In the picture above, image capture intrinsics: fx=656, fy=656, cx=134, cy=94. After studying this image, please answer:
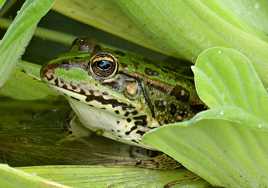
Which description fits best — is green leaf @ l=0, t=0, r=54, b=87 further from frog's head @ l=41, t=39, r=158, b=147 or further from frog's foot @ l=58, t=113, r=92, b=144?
frog's foot @ l=58, t=113, r=92, b=144

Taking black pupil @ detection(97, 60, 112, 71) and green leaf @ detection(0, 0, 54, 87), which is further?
black pupil @ detection(97, 60, 112, 71)

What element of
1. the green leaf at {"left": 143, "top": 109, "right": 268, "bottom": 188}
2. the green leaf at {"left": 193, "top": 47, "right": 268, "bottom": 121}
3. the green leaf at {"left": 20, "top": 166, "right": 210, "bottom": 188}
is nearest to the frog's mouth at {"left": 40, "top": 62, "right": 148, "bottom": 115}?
the green leaf at {"left": 20, "top": 166, "right": 210, "bottom": 188}

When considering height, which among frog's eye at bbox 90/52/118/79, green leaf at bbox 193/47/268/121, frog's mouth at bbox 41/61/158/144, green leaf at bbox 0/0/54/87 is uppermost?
green leaf at bbox 193/47/268/121

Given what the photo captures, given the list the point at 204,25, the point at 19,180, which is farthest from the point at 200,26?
the point at 19,180

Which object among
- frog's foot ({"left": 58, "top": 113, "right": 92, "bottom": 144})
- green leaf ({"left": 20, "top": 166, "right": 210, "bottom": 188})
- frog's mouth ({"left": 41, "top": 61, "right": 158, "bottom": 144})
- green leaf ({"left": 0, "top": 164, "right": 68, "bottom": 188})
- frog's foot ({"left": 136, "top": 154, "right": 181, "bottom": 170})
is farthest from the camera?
frog's foot ({"left": 58, "top": 113, "right": 92, "bottom": 144})

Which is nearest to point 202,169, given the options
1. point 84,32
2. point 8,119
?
point 8,119

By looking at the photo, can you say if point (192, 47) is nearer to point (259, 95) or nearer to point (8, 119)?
point (259, 95)

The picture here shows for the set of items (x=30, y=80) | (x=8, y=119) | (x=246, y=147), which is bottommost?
(x=8, y=119)

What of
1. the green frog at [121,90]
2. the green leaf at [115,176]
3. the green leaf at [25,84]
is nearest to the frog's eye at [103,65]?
the green frog at [121,90]

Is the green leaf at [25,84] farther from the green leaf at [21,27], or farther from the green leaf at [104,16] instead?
the green leaf at [21,27]
